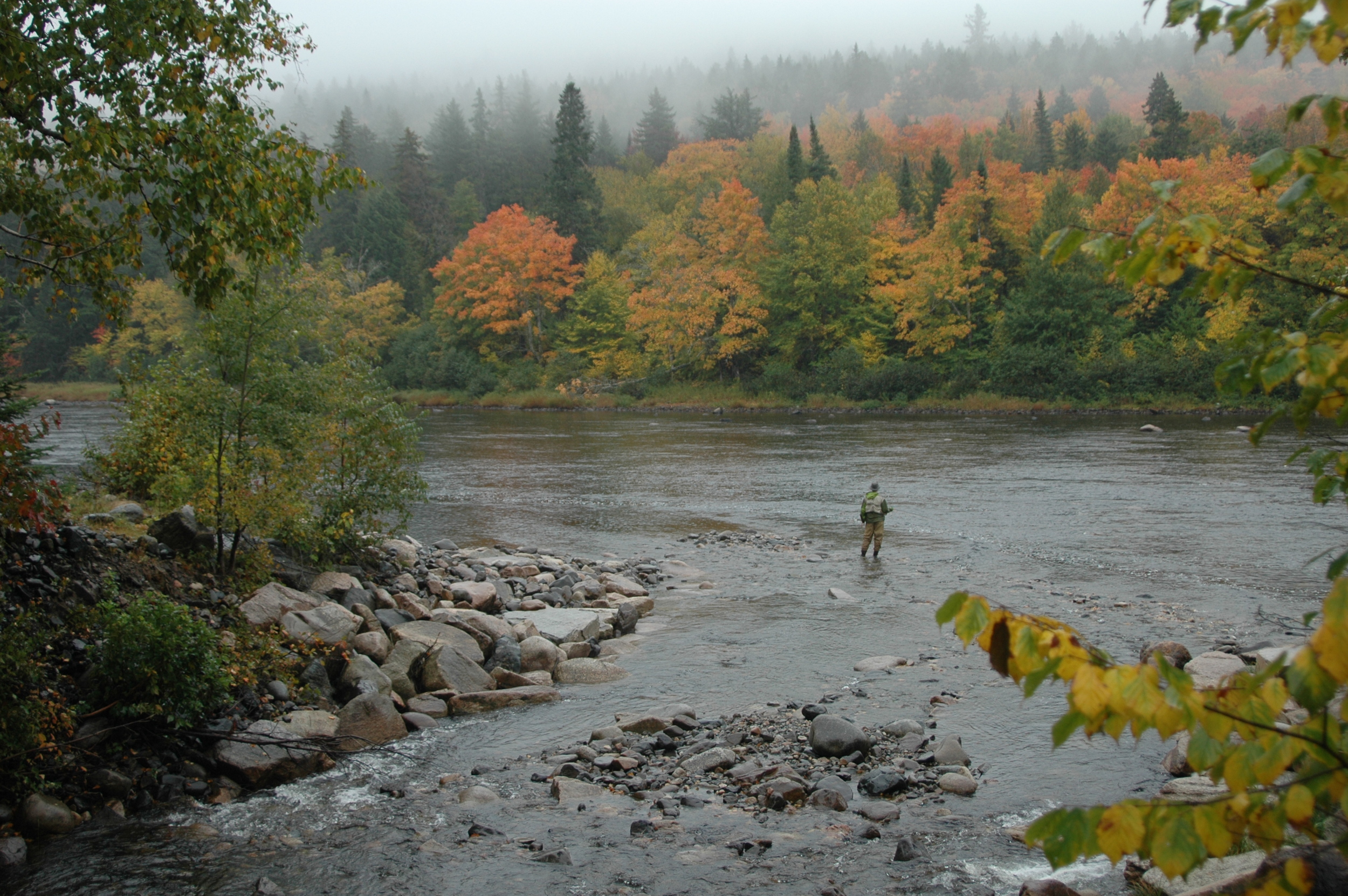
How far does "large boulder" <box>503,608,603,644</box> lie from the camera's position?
1227 centimetres

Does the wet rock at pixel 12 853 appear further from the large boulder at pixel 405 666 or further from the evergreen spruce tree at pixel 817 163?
the evergreen spruce tree at pixel 817 163

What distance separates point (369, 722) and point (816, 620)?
677cm

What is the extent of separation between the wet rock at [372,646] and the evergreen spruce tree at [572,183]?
70017mm

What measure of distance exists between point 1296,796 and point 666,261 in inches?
2571

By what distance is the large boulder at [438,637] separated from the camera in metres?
10.9

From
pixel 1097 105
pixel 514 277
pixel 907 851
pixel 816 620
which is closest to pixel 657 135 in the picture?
pixel 514 277

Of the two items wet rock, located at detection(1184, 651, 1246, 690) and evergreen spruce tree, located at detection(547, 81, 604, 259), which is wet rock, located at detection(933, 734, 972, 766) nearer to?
wet rock, located at detection(1184, 651, 1246, 690)

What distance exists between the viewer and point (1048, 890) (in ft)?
18.5

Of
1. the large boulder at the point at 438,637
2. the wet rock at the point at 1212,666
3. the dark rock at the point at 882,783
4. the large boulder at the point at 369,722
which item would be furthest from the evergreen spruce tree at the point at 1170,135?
the large boulder at the point at 369,722

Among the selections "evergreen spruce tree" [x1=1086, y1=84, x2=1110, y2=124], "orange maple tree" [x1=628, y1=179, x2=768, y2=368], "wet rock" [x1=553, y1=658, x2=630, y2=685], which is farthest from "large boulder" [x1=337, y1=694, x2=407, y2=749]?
"evergreen spruce tree" [x1=1086, y1=84, x2=1110, y2=124]

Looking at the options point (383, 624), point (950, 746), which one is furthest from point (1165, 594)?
point (383, 624)

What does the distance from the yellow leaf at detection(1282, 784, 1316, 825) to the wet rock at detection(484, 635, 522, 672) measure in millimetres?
9812

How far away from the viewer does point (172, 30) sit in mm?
8305

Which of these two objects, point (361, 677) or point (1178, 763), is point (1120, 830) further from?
point (361, 677)
